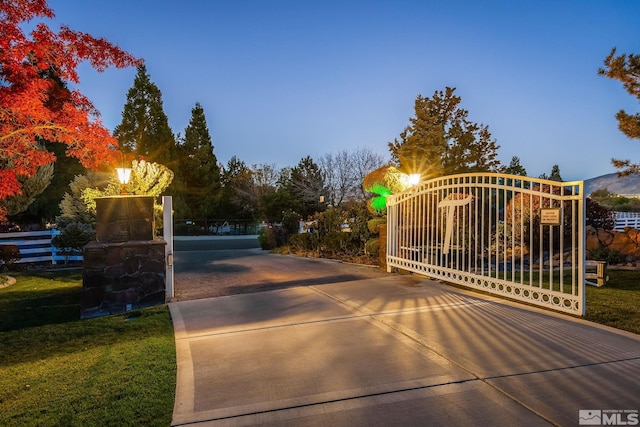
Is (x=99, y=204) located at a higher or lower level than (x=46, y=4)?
lower

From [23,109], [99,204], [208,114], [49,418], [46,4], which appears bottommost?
[49,418]

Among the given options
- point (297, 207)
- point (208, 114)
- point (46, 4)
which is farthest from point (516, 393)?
point (208, 114)

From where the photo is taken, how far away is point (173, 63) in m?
19.4

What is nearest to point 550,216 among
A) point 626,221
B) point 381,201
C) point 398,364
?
point 398,364

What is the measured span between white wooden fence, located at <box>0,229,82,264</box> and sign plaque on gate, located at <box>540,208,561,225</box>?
1387 centimetres

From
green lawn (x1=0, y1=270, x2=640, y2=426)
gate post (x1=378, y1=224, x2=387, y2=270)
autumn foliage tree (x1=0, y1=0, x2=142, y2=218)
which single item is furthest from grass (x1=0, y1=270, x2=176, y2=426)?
gate post (x1=378, y1=224, x2=387, y2=270)

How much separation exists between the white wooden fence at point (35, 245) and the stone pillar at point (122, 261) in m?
8.22

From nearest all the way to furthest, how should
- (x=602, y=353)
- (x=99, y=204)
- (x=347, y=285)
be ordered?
(x=602, y=353) → (x=99, y=204) → (x=347, y=285)

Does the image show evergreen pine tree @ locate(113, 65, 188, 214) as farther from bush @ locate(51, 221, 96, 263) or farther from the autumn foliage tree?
the autumn foliage tree

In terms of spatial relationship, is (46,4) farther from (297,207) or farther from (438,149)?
(297,207)

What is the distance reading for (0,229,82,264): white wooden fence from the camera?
13.3 meters

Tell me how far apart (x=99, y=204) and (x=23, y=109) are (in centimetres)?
216

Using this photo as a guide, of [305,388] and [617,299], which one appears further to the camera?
[617,299]

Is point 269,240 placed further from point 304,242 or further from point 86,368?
point 86,368
